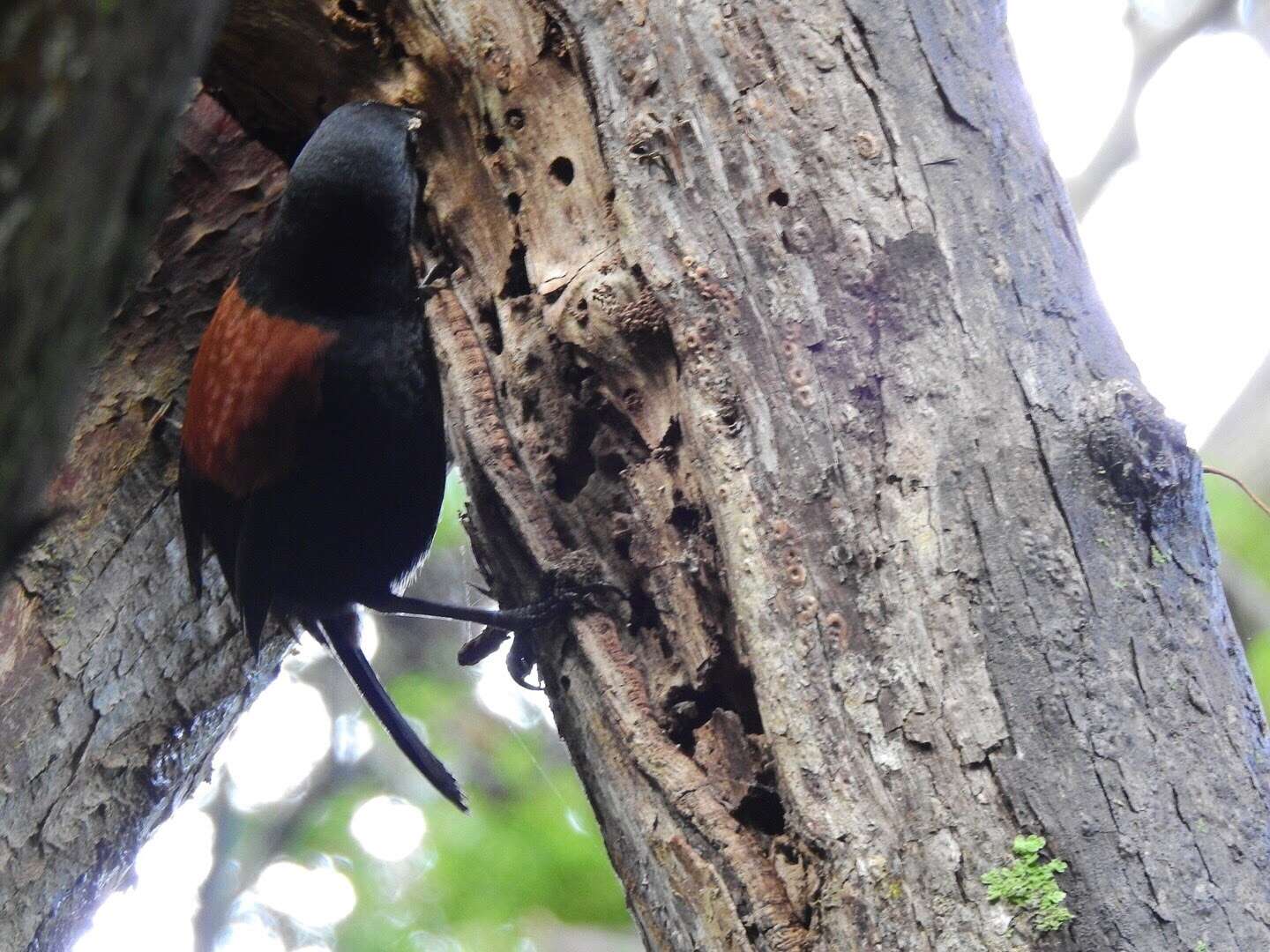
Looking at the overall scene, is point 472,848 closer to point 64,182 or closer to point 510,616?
point 510,616

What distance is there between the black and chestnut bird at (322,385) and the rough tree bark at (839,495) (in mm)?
357

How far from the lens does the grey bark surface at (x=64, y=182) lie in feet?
1.57

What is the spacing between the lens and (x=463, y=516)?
233 centimetres

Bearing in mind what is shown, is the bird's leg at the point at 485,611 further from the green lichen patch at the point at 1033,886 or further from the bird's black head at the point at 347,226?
the green lichen patch at the point at 1033,886

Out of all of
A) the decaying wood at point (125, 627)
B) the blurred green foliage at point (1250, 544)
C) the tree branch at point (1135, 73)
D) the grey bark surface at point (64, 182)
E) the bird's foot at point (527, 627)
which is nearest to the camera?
the grey bark surface at point (64, 182)

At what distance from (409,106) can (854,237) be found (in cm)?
115

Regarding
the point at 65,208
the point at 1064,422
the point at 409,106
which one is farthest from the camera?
the point at 409,106

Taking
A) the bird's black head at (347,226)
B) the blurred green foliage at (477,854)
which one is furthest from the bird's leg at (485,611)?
the blurred green foliage at (477,854)

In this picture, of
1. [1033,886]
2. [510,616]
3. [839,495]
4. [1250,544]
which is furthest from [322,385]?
[1250,544]

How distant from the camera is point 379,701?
3061 mm

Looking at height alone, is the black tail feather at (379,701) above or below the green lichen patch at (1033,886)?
below

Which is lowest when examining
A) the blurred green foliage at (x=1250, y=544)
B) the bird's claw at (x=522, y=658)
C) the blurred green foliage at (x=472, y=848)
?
the blurred green foliage at (x=472, y=848)

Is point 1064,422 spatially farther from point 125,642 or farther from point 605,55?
point 125,642

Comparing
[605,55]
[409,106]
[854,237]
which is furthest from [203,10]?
[409,106]
